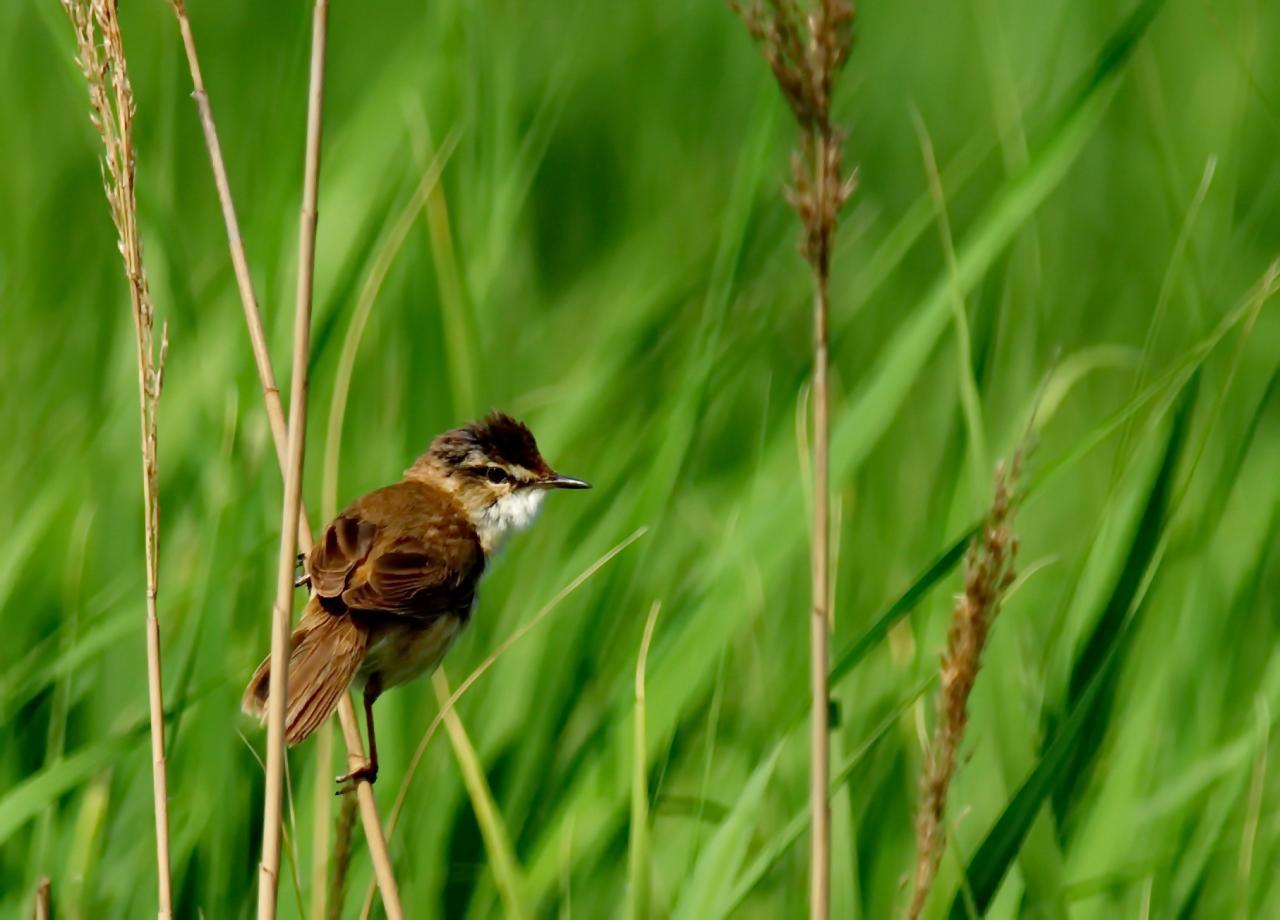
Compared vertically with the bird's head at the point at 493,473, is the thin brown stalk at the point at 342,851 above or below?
below

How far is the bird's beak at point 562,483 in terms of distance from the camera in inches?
138

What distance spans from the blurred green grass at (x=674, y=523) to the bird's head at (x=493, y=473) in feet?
0.18

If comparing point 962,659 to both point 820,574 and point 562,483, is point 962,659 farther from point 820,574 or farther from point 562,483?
point 562,483

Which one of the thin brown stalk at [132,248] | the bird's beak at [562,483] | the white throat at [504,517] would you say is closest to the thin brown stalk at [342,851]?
the thin brown stalk at [132,248]

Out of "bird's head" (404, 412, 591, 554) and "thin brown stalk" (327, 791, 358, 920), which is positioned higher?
"bird's head" (404, 412, 591, 554)

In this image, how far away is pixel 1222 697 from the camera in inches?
134

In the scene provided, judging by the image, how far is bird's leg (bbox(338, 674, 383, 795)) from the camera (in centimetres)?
245

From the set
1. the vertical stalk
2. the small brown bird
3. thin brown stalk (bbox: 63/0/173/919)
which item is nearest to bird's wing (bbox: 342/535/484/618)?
the small brown bird

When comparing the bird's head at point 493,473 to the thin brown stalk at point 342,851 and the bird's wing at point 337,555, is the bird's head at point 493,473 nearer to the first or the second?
the bird's wing at point 337,555

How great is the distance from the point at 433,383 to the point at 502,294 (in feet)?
1.59

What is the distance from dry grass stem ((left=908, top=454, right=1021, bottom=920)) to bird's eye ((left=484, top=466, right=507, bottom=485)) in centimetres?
202

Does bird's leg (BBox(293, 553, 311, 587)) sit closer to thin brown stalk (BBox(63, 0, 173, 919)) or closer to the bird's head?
the bird's head

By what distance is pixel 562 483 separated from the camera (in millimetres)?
3574

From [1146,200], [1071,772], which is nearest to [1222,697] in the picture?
[1071,772]
